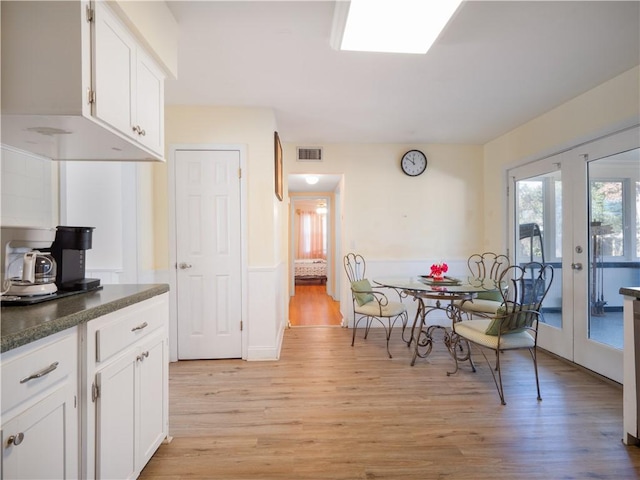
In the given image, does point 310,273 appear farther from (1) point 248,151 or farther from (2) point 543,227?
(2) point 543,227

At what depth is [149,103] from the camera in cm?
165

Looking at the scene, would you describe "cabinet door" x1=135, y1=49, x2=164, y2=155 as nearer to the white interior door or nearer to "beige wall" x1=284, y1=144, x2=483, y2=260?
the white interior door

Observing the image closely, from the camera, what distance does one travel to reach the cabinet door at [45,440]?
807mm

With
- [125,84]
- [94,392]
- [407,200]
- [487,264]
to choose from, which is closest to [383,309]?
[407,200]

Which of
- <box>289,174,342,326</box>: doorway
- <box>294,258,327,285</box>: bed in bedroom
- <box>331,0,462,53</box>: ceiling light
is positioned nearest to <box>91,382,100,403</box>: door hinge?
<box>331,0,462,53</box>: ceiling light

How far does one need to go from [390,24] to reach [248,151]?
1.71m

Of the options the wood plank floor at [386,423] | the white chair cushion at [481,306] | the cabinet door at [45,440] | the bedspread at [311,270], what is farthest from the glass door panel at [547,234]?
the bedspread at [311,270]

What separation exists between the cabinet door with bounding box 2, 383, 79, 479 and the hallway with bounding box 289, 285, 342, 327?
3.18 metres

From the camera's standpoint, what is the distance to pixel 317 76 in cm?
237

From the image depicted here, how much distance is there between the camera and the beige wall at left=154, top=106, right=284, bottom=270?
2.91m

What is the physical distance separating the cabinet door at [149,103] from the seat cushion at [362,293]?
2.30m

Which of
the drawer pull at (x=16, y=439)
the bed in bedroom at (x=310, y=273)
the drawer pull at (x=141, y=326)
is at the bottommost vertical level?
the bed in bedroom at (x=310, y=273)

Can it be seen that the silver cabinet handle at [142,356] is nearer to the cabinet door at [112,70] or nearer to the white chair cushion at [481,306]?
the cabinet door at [112,70]

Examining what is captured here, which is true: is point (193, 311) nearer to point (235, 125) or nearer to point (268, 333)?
point (268, 333)
